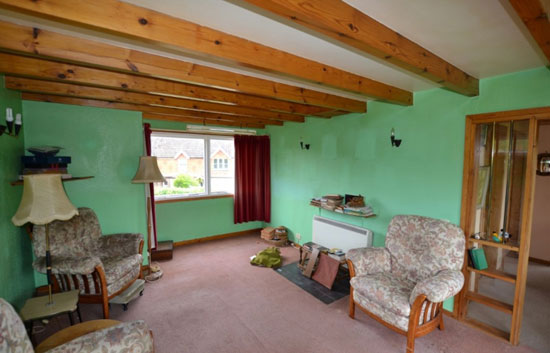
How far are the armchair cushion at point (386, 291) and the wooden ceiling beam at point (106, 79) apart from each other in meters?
2.19

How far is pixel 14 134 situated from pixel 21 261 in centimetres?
131

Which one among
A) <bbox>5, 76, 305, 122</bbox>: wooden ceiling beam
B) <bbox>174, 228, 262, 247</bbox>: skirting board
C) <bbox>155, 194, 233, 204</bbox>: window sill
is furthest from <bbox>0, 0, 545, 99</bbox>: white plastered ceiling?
<bbox>174, 228, 262, 247</bbox>: skirting board

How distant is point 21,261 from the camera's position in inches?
107

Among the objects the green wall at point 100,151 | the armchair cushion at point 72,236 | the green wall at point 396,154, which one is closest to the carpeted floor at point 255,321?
the armchair cushion at point 72,236

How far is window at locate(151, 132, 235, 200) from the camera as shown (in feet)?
15.3

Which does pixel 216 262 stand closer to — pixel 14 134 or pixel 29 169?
pixel 29 169

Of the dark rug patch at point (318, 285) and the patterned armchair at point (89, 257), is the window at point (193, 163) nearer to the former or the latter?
the patterned armchair at point (89, 257)

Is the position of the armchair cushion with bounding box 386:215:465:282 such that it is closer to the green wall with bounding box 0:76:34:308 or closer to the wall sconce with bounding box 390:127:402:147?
the wall sconce with bounding box 390:127:402:147

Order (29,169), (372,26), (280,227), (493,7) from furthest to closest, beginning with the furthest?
(280,227), (29,169), (372,26), (493,7)

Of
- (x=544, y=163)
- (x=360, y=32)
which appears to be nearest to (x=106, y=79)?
(x=360, y=32)

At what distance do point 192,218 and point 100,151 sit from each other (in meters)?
2.02

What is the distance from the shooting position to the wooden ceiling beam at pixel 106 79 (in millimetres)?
1960

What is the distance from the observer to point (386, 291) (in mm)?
2281

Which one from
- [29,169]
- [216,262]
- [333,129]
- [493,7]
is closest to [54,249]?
[29,169]
